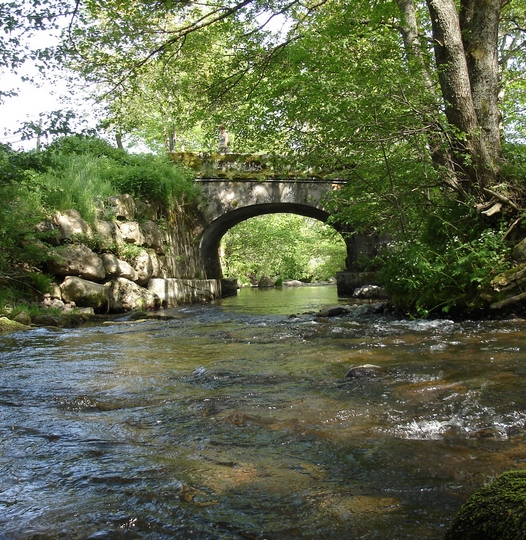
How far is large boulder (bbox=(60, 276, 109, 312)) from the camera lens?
11008 mm

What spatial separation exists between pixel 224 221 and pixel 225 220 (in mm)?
136

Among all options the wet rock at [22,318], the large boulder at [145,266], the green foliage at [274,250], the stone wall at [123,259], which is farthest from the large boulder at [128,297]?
the green foliage at [274,250]

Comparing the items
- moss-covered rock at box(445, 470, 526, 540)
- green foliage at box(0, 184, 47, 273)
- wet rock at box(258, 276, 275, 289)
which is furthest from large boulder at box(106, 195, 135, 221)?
wet rock at box(258, 276, 275, 289)

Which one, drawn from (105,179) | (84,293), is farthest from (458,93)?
(105,179)

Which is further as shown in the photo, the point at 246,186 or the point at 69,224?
the point at 246,186

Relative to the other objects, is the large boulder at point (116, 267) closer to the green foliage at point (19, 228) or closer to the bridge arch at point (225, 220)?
the green foliage at point (19, 228)

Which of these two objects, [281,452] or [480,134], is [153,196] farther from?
[281,452]

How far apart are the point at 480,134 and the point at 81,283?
27.2ft

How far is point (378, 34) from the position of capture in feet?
27.3

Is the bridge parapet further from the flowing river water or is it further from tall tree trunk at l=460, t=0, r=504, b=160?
the flowing river water

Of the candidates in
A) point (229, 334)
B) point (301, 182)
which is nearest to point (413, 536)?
point (229, 334)

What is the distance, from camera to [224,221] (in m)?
20.0

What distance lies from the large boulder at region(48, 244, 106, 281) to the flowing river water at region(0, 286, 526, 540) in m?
5.41

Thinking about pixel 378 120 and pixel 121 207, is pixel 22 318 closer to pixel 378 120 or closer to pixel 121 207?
pixel 121 207
